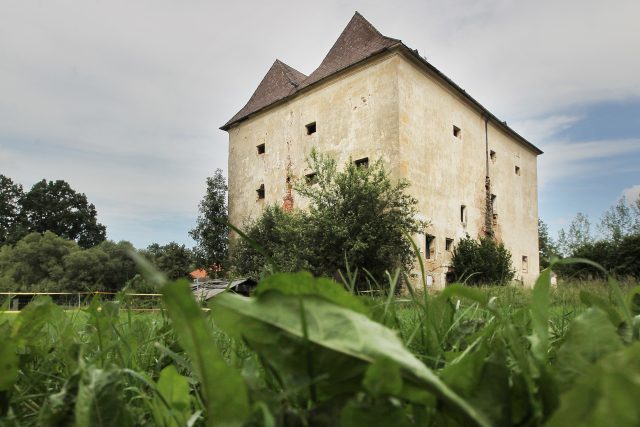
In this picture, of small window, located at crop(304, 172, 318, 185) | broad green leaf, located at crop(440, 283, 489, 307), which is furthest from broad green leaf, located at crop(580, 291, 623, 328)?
small window, located at crop(304, 172, 318, 185)

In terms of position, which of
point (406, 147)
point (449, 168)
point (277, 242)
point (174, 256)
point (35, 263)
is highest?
point (406, 147)

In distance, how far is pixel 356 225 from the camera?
1390 cm

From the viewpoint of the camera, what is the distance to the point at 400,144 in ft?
47.6

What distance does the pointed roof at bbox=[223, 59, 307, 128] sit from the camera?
19.3 meters

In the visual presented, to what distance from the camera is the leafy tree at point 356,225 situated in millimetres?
13688

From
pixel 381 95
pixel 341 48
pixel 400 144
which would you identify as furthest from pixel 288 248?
pixel 341 48

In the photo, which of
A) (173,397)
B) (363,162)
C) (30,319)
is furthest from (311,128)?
Answer: (173,397)

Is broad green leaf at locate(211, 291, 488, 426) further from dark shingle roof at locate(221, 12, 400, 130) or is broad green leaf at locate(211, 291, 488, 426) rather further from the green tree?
the green tree

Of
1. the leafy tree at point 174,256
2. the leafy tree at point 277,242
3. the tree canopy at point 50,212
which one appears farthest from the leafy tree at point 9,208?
the leafy tree at point 277,242

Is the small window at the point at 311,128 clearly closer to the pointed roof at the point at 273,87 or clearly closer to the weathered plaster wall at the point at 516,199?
the pointed roof at the point at 273,87

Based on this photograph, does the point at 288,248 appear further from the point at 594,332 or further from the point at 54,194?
the point at 54,194

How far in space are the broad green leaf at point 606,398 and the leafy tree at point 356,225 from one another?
42.5 feet

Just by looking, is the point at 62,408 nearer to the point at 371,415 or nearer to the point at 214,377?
the point at 214,377

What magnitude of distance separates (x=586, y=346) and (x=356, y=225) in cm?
1354
